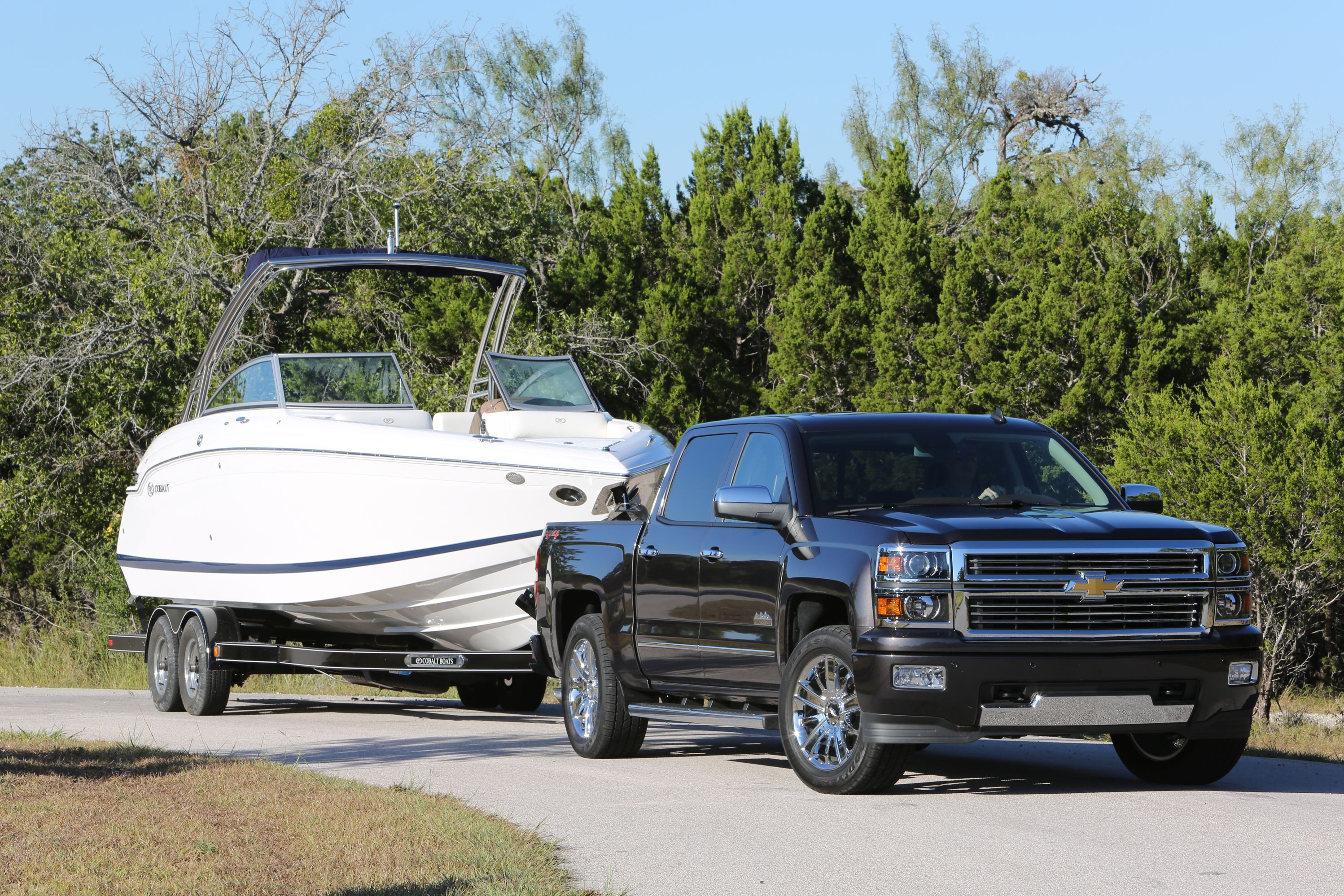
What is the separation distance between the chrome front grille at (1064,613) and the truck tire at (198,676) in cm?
860

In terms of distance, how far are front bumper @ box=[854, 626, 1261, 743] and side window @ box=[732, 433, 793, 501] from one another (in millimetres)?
1513

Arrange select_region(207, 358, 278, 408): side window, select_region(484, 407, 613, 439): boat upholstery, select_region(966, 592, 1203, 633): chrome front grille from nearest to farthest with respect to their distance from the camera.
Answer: select_region(966, 592, 1203, 633): chrome front grille → select_region(484, 407, 613, 439): boat upholstery → select_region(207, 358, 278, 408): side window

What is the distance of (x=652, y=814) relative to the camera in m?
8.33

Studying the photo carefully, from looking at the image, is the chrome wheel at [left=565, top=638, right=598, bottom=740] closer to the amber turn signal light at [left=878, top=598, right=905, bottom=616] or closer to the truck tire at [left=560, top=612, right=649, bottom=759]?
the truck tire at [left=560, top=612, right=649, bottom=759]

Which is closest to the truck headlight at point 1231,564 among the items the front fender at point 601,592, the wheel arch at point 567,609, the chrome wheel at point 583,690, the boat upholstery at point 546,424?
the front fender at point 601,592

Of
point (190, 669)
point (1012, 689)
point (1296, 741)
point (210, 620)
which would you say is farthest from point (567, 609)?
point (1296, 741)

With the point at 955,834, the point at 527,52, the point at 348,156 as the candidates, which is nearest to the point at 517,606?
the point at 955,834

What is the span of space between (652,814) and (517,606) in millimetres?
5599

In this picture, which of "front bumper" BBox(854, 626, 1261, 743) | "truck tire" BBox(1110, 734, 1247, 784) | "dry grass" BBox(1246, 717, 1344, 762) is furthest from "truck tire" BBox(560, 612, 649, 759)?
"dry grass" BBox(1246, 717, 1344, 762)

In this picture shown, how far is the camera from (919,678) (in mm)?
8164

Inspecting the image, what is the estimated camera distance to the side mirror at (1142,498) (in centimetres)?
961

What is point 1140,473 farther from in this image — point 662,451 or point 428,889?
point 428,889

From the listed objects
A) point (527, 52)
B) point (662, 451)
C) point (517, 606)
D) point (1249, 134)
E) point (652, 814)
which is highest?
point (527, 52)

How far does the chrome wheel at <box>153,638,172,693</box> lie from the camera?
15.5 m
